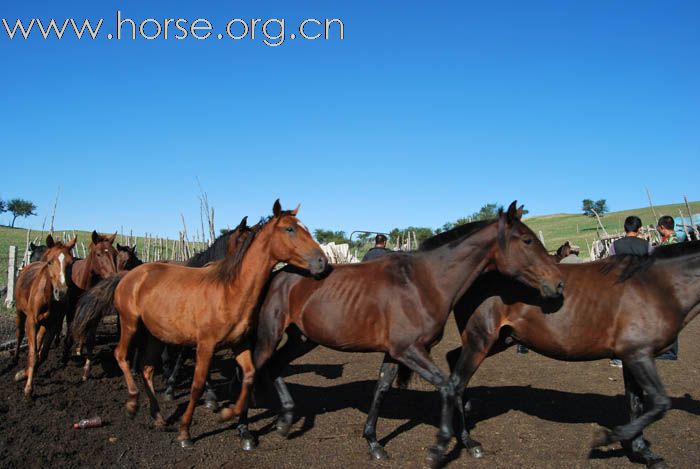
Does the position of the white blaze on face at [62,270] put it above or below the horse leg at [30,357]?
above

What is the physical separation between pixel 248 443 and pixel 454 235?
2831mm

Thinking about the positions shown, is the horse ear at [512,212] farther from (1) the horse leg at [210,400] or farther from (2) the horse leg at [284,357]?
(1) the horse leg at [210,400]

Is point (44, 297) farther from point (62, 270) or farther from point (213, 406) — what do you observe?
point (213, 406)

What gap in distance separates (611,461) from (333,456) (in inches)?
97.4

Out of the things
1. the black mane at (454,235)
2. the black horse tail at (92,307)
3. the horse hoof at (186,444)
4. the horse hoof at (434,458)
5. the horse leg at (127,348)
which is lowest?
the horse hoof at (434,458)

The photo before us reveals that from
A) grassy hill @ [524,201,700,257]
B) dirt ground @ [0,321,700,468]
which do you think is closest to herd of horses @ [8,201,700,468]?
dirt ground @ [0,321,700,468]

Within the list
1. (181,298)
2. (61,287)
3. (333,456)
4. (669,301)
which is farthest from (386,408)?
(61,287)

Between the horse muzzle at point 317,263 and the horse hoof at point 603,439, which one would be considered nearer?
the horse hoof at point 603,439

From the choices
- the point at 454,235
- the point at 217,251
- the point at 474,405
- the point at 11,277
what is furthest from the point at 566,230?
the point at 454,235

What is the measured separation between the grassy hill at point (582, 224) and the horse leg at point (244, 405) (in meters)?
37.7

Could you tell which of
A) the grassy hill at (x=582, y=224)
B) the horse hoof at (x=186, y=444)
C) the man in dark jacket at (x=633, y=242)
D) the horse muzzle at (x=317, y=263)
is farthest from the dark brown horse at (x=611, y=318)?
the grassy hill at (x=582, y=224)

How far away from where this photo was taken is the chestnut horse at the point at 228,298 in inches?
207

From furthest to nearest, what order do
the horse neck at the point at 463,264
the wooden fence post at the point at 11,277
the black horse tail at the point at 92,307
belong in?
the wooden fence post at the point at 11,277 → the black horse tail at the point at 92,307 → the horse neck at the point at 463,264

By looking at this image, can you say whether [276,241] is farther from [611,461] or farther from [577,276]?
[611,461]
